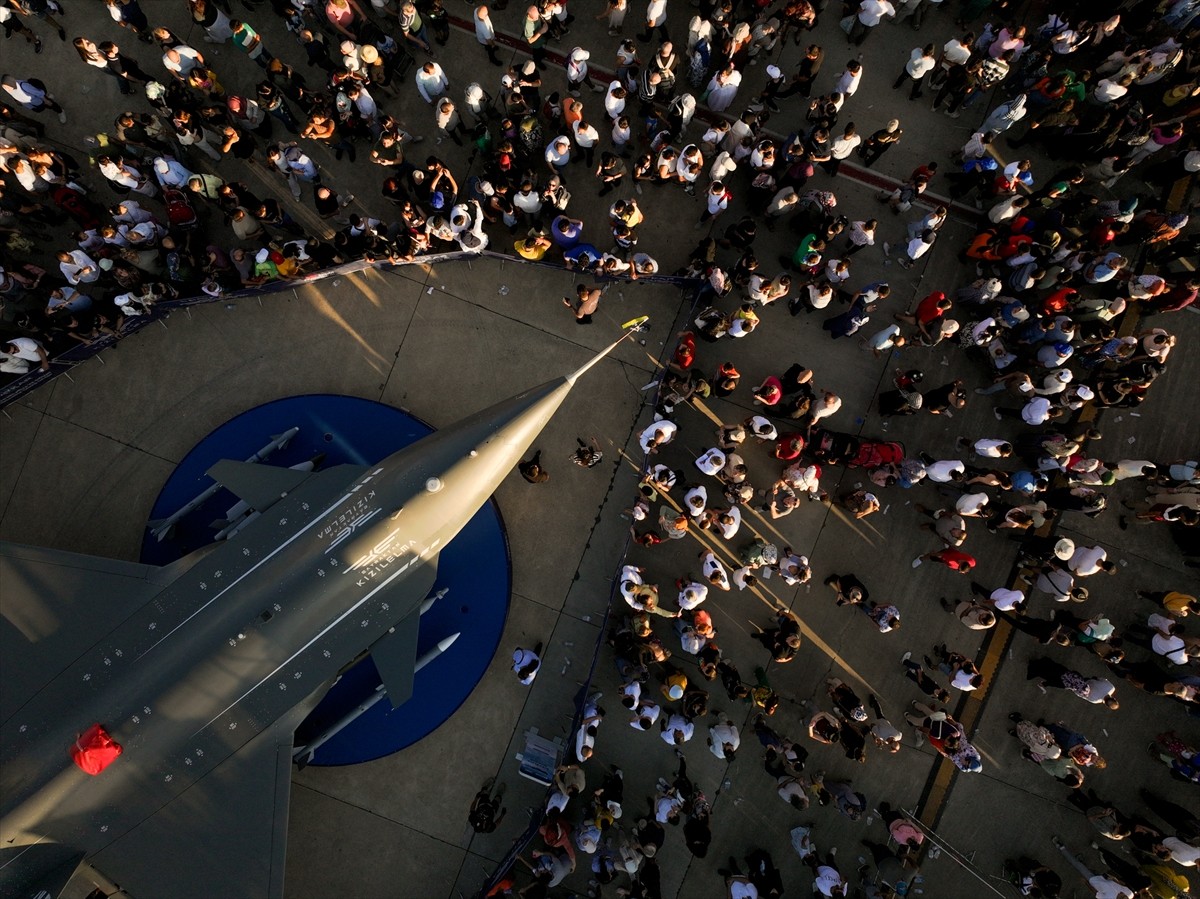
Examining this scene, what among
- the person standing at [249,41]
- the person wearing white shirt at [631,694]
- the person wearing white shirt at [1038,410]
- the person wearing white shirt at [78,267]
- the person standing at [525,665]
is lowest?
the person standing at [525,665]

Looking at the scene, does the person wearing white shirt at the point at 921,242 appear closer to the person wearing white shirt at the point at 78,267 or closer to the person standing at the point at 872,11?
the person standing at the point at 872,11

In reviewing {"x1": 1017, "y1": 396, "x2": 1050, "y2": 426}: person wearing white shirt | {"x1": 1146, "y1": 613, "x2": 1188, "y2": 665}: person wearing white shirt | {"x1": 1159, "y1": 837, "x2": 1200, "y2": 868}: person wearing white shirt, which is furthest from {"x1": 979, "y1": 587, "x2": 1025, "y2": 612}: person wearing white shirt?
{"x1": 1159, "y1": 837, "x2": 1200, "y2": 868}: person wearing white shirt

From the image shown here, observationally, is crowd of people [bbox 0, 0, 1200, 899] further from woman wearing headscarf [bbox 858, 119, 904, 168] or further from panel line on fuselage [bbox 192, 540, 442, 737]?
panel line on fuselage [bbox 192, 540, 442, 737]

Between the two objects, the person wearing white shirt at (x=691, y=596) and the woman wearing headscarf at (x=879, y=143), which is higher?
the woman wearing headscarf at (x=879, y=143)

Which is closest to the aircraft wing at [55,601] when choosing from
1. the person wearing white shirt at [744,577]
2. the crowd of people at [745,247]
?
the crowd of people at [745,247]

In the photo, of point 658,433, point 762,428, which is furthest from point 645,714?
point 762,428

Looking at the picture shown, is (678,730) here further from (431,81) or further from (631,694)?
(431,81)
